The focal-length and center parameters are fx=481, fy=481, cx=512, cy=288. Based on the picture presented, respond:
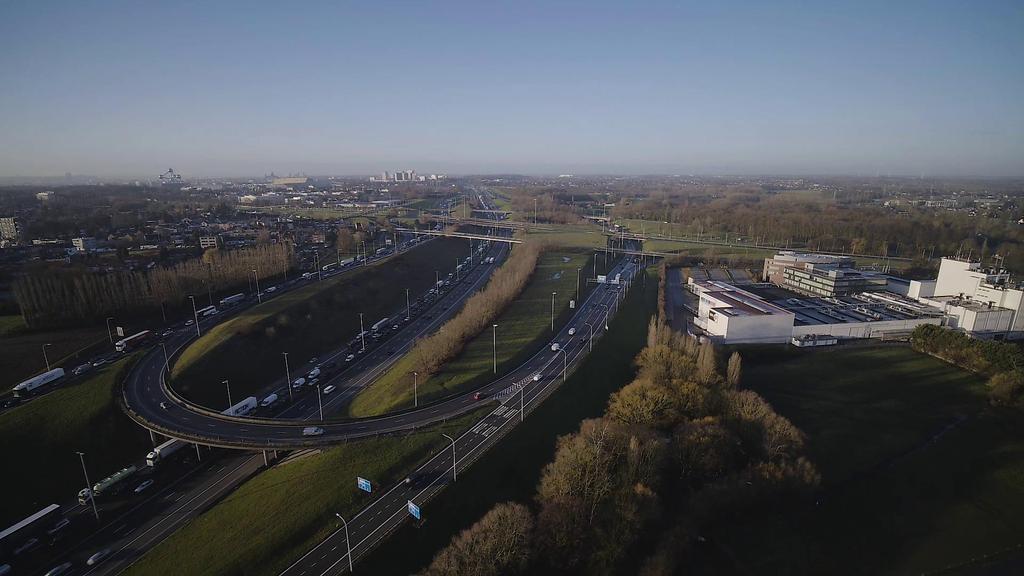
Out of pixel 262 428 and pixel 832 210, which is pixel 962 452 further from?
pixel 832 210

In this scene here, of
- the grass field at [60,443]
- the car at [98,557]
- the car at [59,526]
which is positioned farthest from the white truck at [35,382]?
the car at [98,557]

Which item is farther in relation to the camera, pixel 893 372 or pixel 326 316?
pixel 326 316

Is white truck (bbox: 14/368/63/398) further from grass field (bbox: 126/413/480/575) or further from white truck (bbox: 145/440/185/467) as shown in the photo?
grass field (bbox: 126/413/480/575)

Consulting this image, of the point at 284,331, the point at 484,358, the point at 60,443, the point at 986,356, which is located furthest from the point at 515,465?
the point at 986,356

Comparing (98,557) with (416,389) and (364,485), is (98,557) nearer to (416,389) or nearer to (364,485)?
(364,485)

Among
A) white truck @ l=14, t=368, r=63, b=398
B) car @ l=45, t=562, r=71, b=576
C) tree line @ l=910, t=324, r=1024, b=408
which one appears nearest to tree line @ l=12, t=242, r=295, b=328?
white truck @ l=14, t=368, r=63, b=398

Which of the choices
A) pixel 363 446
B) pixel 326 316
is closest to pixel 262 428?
pixel 363 446
